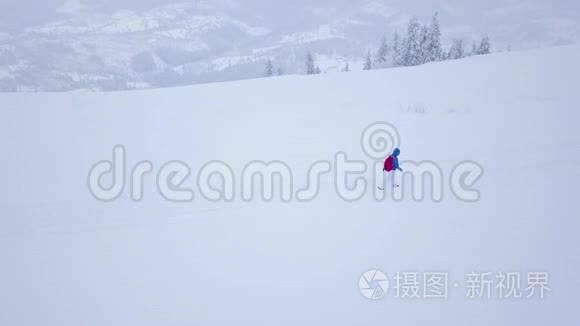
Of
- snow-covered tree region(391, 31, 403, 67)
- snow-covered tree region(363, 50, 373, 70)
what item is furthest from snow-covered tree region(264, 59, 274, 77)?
snow-covered tree region(391, 31, 403, 67)

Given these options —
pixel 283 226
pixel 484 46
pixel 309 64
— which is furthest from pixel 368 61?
pixel 283 226

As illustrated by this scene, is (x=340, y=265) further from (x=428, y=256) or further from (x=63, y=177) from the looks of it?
(x=63, y=177)

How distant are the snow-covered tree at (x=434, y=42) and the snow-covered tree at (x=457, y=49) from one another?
2.67 metres

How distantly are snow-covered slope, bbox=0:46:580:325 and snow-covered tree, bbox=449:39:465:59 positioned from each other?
81.2 feet

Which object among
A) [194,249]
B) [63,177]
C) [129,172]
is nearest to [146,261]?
[194,249]

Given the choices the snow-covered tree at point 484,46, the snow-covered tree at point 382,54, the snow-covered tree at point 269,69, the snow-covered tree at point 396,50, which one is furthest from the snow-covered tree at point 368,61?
the snow-covered tree at point 484,46

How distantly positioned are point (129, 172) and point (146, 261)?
3.82 metres

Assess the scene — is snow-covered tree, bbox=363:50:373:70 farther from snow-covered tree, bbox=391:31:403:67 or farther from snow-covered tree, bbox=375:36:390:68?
snow-covered tree, bbox=391:31:403:67

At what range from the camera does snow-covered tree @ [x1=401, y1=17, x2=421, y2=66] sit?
32.4m

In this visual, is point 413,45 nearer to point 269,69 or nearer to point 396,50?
point 396,50

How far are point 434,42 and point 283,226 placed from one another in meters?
31.8

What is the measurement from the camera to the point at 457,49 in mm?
35188

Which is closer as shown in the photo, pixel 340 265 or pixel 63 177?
pixel 340 265

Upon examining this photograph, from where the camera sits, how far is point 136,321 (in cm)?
419
